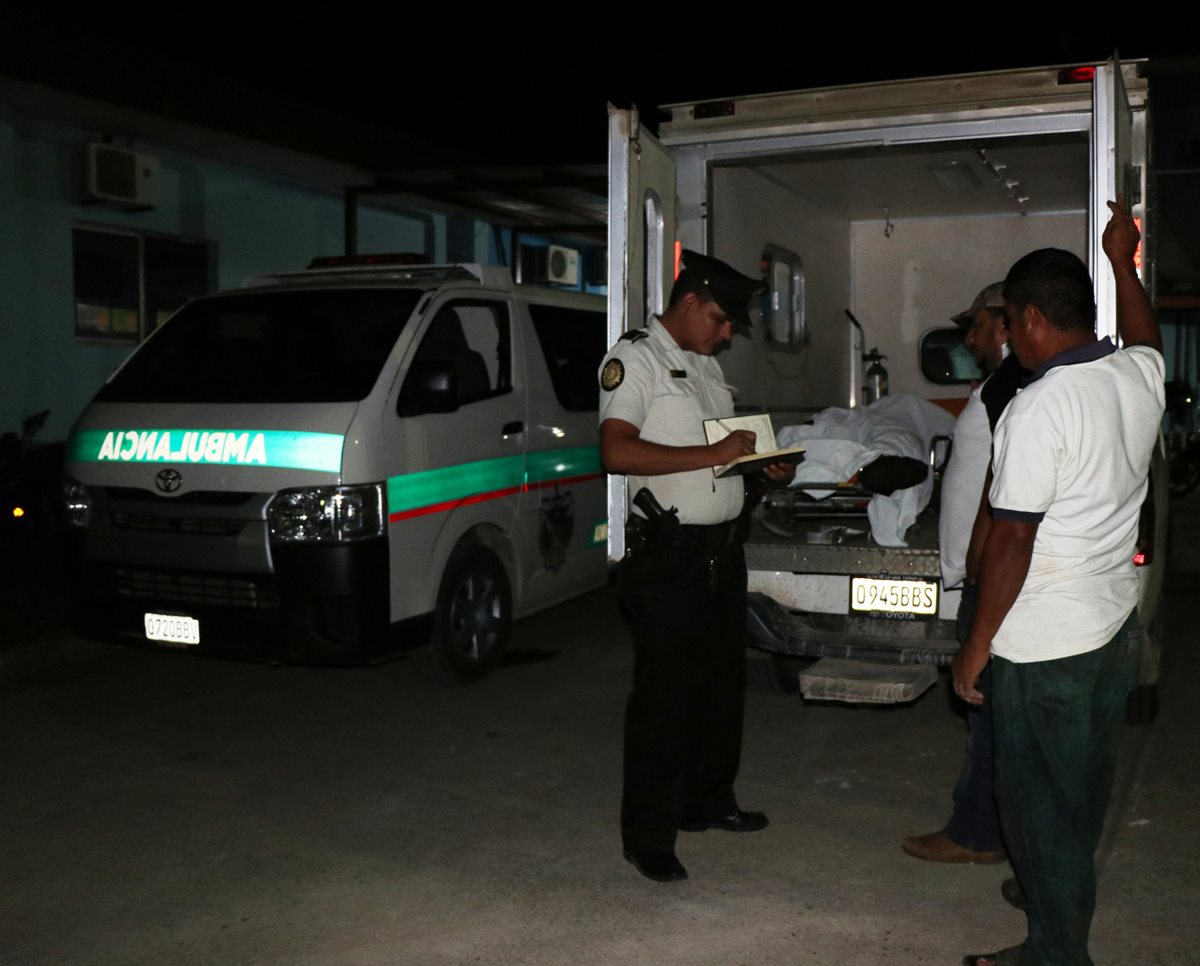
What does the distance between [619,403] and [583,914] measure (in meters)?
1.61

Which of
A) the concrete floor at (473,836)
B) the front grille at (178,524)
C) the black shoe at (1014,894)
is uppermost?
the front grille at (178,524)

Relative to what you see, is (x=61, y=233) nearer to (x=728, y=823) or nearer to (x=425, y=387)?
(x=425, y=387)

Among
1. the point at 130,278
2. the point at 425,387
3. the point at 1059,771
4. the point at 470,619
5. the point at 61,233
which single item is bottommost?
the point at 470,619

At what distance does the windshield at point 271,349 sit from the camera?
6.23 meters

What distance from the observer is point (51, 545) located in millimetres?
10867

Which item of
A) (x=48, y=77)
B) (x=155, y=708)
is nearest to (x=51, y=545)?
(x=48, y=77)

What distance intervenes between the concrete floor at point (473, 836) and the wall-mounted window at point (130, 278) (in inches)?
233

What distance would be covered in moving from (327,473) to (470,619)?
1387 millimetres

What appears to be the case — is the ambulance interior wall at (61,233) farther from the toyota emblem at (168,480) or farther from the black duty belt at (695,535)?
the black duty belt at (695,535)

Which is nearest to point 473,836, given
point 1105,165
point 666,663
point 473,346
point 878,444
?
point 666,663

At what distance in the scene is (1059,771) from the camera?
3156 mm

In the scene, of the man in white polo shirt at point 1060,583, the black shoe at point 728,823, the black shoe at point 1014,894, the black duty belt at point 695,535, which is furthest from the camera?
the black shoe at point 728,823

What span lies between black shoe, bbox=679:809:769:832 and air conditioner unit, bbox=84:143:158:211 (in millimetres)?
8873

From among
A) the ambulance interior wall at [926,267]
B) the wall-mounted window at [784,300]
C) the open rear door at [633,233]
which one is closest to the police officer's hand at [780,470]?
the open rear door at [633,233]
